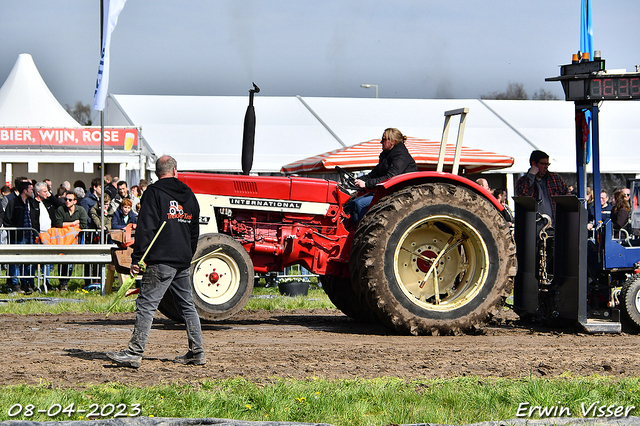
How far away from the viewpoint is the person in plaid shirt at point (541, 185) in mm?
8078

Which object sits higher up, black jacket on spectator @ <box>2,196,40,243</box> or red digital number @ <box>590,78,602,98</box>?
red digital number @ <box>590,78,602,98</box>

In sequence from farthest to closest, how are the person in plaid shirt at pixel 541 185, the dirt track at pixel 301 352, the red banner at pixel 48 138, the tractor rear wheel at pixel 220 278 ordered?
1. the red banner at pixel 48 138
2. the person in plaid shirt at pixel 541 185
3. the tractor rear wheel at pixel 220 278
4. the dirt track at pixel 301 352

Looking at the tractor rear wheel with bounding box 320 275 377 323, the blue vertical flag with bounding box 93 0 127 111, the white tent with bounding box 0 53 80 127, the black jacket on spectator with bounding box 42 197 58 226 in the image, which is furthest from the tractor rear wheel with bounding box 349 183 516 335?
the white tent with bounding box 0 53 80 127

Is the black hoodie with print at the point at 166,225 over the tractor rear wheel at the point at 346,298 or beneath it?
over

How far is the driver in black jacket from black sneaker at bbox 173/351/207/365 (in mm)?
2658

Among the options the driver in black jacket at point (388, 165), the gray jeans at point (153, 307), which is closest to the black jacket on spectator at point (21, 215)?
the driver in black jacket at point (388, 165)

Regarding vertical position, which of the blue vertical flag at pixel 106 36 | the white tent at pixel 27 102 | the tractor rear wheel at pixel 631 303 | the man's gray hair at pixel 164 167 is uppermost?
the white tent at pixel 27 102

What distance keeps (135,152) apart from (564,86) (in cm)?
1214

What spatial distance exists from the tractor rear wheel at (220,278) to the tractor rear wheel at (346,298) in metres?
1.27

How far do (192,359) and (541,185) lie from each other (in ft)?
14.8

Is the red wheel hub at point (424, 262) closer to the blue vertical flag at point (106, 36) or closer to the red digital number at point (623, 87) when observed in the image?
the red digital number at point (623, 87)

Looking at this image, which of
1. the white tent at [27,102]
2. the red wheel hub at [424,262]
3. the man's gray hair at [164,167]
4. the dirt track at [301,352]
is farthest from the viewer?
the white tent at [27,102]

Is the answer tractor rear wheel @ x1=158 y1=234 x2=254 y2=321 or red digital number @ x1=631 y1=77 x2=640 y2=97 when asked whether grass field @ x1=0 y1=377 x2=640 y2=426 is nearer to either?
tractor rear wheel @ x1=158 y1=234 x2=254 y2=321

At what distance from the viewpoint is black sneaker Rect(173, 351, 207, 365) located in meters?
5.46
